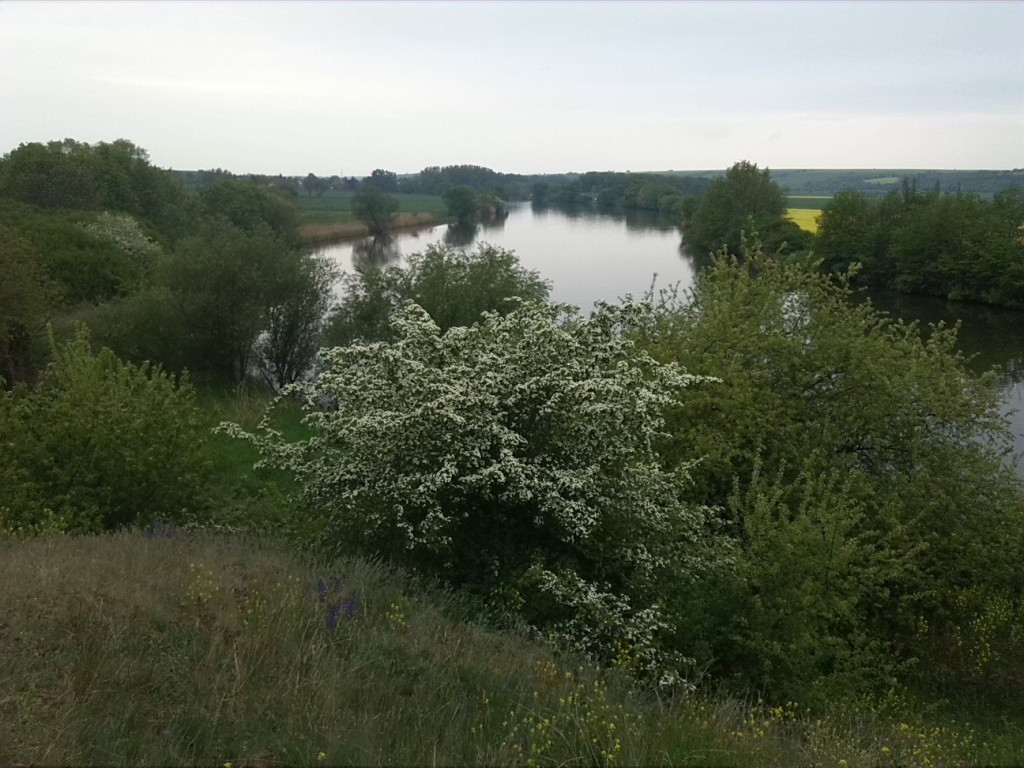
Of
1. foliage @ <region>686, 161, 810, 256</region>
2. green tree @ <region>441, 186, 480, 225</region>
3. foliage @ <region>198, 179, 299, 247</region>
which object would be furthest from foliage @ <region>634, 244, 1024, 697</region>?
green tree @ <region>441, 186, 480, 225</region>

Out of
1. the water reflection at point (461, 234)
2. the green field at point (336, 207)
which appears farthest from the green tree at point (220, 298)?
the green field at point (336, 207)

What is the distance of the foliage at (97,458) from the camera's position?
8.75 m

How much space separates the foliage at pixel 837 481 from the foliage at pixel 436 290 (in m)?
7.09

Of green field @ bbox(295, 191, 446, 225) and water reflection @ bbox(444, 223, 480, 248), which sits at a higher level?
green field @ bbox(295, 191, 446, 225)

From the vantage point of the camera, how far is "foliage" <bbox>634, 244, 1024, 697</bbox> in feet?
26.9

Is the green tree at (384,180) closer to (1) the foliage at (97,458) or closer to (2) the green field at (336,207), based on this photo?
(2) the green field at (336,207)

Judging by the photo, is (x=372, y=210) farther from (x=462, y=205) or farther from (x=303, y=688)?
(x=303, y=688)

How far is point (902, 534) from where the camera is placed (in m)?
10.3

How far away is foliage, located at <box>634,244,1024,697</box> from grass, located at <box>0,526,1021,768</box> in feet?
8.07

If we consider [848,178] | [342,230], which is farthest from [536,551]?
[848,178]

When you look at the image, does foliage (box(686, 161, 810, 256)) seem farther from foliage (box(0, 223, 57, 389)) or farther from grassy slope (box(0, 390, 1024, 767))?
grassy slope (box(0, 390, 1024, 767))

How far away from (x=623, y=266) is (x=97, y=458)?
48300 mm

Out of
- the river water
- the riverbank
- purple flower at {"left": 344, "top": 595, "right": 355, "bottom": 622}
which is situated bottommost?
the river water

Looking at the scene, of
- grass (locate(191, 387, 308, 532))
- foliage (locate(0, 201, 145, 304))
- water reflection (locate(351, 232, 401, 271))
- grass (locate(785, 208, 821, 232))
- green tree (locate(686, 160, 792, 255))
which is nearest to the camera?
grass (locate(191, 387, 308, 532))
